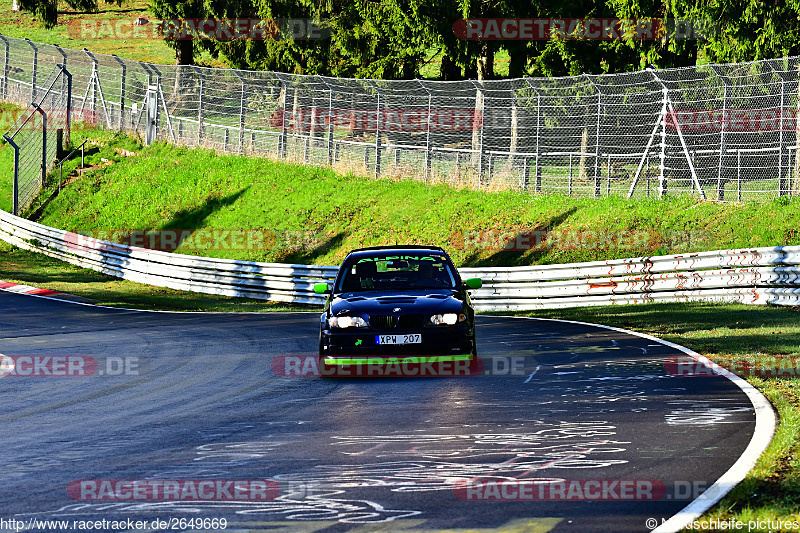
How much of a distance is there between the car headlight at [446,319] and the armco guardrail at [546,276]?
8738 millimetres

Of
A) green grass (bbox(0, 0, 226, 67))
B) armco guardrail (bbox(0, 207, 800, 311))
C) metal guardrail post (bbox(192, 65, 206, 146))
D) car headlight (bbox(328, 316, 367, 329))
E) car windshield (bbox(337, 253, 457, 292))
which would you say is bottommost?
armco guardrail (bbox(0, 207, 800, 311))

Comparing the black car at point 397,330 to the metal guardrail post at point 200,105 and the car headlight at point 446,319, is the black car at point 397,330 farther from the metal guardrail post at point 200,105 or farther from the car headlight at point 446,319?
the metal guardrail post at point 200,105

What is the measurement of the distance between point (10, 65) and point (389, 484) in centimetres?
5024

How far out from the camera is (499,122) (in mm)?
32312

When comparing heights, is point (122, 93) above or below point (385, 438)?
above

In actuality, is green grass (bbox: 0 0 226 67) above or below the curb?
above

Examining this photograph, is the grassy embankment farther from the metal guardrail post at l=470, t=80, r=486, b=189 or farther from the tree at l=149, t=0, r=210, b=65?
the tree at l=149, t=0, r=210, b=65

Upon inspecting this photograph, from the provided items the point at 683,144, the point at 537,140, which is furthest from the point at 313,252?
the point at 683,144

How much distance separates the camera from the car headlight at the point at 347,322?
41.2ft

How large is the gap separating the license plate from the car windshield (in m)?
1.20

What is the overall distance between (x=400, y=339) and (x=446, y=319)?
58 centimetres

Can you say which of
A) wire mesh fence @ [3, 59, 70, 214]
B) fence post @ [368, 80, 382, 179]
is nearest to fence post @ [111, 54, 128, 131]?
wire mesh fence @ [3, 59, 70, 214]

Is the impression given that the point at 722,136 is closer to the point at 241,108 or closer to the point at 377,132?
the point at 377,132

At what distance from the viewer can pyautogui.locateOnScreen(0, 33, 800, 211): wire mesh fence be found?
81.1ft
